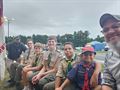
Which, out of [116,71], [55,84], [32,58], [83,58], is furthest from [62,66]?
[116,71]

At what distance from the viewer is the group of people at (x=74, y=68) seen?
10.6 feet

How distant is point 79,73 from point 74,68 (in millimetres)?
131

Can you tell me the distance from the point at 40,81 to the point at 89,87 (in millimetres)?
1691

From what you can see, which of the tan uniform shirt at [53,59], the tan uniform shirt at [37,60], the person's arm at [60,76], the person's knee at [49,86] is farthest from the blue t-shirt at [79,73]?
the tan uniform shirt at [37,60]

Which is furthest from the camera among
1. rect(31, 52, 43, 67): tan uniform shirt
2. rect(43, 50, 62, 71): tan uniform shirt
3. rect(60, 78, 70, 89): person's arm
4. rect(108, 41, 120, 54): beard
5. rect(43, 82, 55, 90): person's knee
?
rect(31, 52, 43, 67): tan uniform shirt

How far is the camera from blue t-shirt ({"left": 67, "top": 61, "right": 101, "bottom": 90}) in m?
5.61

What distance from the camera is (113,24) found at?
3.19 meters

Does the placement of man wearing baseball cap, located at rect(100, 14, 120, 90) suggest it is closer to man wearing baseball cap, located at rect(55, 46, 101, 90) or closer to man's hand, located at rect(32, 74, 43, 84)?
man wearing baseball cap, located at rect(55, 46, 101, 90)

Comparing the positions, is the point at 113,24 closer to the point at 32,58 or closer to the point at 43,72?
the point at 43,72

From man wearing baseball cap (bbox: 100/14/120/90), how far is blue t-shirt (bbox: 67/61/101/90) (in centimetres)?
210

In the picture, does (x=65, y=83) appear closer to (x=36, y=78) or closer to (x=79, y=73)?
(x=79, y=73)

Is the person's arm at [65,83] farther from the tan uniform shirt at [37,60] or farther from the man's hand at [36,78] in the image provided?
the tan uniform shirt at [37,60]

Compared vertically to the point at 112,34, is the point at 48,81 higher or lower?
lower

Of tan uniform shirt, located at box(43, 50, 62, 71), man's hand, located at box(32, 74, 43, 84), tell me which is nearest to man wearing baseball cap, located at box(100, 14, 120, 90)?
tan uniform shirt, located at box(43, 50, 62, 71)
